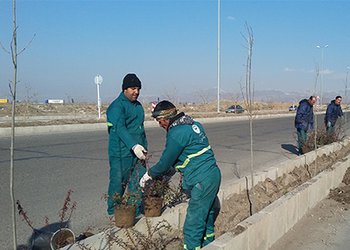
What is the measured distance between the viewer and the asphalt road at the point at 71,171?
4871 millimetres

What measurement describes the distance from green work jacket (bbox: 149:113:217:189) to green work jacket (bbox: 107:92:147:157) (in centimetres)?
65

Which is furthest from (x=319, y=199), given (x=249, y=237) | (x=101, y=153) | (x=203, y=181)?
(x=101, y=153)

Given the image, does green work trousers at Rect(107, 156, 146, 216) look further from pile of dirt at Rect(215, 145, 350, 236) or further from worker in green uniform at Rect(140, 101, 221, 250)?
pile of dirt at Rect(215, 145, 350, 236)

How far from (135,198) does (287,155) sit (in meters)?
7.81

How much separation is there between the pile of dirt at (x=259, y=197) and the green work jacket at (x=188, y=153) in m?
0.71

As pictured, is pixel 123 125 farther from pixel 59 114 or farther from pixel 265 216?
pixel 59 114

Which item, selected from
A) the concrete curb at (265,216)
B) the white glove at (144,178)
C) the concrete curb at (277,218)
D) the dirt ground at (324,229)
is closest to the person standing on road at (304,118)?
the concrete curb at (265,216)

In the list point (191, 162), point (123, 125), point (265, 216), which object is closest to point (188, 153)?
point (191, 162)

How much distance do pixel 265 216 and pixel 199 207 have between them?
3.31 feet

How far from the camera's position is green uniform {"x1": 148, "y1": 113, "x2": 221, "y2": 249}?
10.6 ft

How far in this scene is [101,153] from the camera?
34.3 feet

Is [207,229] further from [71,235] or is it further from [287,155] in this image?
[287,155]

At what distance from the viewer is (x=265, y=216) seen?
3.99 m

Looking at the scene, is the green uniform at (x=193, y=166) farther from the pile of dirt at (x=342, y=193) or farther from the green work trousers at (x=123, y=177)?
the pile of dirt at (x=342, y=193)
